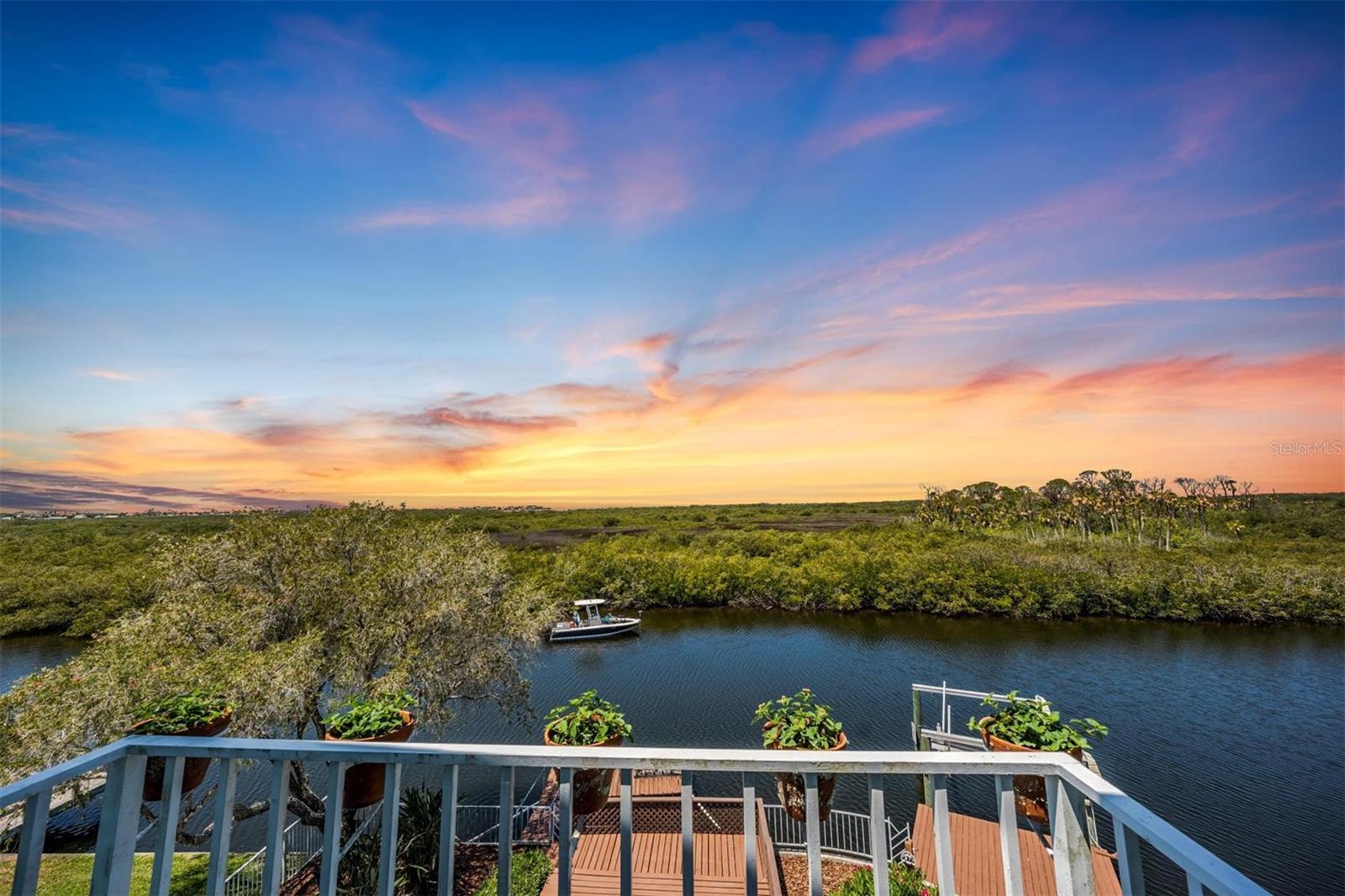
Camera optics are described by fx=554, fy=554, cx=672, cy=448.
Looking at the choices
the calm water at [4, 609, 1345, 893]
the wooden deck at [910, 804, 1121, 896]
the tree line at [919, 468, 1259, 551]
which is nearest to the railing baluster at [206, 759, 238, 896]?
the wooden deck at [910, 804, 1121, 896]

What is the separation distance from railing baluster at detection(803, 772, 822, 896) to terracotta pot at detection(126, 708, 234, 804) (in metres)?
2.36

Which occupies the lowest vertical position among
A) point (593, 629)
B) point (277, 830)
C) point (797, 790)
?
point (593, 629)

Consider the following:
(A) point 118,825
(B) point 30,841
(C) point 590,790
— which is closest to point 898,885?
(C) point 590,790

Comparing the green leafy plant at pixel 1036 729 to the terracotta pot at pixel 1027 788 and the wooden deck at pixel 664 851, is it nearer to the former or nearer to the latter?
the terracotta pot at pixel 1027 788

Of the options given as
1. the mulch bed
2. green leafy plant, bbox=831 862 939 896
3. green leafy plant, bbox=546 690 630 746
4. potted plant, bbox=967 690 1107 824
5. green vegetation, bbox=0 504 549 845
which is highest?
green leafy plant, bbox=546 690 630 746

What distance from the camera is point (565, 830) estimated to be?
1.77 m

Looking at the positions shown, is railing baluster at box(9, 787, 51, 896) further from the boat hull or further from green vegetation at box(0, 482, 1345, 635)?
the boat hull

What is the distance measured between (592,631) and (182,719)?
81.7 ft

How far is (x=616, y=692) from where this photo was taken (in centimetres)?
1973

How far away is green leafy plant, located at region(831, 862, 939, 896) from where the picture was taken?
559 centimetres

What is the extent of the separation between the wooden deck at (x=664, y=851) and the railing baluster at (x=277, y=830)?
167 inches

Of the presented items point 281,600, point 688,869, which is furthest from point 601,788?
point 281,600

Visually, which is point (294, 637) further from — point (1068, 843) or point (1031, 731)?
point (1068, 843)

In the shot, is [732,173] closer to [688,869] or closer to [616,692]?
[688,869]
